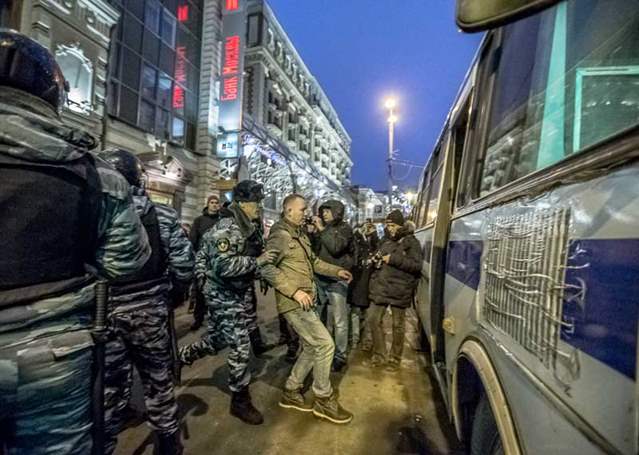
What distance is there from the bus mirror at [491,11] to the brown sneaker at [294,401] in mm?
2971

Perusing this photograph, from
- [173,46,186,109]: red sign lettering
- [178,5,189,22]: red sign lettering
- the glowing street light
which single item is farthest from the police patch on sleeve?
the glowing street light

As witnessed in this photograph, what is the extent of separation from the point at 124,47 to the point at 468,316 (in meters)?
12.2

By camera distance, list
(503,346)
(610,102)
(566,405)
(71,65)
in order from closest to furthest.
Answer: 1. (566,405)
2. (610,102)
3. (503,346)
4. (71,65)

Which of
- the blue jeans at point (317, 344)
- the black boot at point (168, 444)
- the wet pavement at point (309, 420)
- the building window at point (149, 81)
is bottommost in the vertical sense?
the wet pavement at point (309, 420)

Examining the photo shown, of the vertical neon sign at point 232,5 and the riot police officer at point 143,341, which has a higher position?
the vertical neon sign at point 232,5

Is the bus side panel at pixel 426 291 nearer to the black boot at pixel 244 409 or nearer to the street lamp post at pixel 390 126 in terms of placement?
the black boot at pixel 244 409

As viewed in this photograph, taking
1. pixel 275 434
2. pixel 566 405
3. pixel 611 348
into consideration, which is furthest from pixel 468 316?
pixel 275 434

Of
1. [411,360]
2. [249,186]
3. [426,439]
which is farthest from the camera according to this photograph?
[411,360]

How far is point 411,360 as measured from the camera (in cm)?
442

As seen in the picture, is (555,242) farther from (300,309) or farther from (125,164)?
(125,164)

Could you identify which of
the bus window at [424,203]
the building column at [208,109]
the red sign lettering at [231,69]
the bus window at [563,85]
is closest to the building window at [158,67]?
the building column at [208,109]

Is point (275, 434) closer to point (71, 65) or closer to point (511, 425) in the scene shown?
point (511, 425)

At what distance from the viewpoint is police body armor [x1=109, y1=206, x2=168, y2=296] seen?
85.4 inches

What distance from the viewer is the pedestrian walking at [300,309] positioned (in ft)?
9.29
